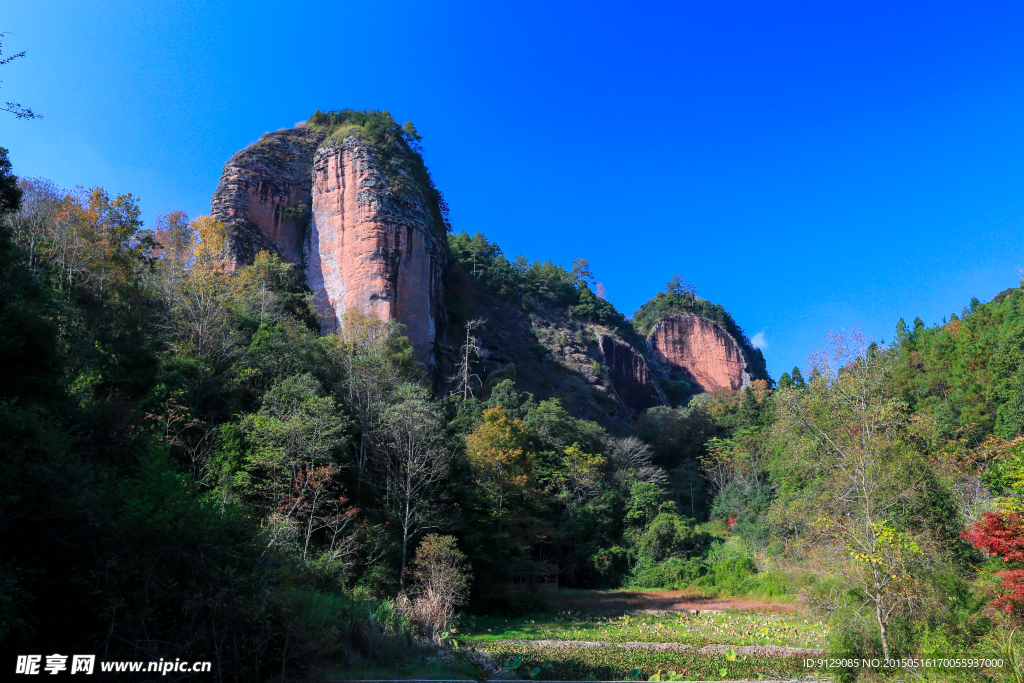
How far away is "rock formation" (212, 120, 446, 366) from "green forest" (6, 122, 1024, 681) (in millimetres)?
2263

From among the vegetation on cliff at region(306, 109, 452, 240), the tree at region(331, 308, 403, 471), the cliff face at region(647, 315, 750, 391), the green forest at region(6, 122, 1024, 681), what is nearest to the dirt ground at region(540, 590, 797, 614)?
the green forest at region(6, 122, 1024, 681)

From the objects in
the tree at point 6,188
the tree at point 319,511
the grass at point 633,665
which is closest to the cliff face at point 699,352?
the tree at point 319,511

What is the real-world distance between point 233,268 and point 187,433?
808 inches

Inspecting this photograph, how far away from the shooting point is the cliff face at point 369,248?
3331cm

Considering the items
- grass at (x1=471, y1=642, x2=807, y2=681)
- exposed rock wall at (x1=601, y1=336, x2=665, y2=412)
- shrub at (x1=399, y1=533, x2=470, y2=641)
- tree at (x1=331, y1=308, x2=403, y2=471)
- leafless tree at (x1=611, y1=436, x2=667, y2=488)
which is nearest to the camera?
grass at (x1=471, y1=642, x2=807, y2=681)

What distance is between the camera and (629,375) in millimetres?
56562

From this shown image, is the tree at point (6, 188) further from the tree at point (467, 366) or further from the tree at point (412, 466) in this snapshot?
the tree at point (467, 366)

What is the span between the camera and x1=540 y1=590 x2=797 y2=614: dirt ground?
20.5 m

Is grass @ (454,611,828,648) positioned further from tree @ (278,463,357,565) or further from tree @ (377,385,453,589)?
tree @ (278,463,357,565)

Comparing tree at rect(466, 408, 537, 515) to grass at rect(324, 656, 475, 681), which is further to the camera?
tree at rect(466, 408, 537, 515)

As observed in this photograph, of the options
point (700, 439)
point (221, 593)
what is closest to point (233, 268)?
point (221, 593)

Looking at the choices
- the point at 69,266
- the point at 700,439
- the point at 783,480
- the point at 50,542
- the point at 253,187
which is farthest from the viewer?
the point at 700,439

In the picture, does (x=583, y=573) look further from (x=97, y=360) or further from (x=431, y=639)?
(x=97, y=360)

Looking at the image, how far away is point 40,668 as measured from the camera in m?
5.99
